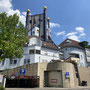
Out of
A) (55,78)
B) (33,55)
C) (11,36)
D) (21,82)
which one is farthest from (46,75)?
(11,36)

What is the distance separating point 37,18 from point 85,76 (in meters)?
42.0

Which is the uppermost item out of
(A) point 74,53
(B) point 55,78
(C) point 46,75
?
(A) point 74,53

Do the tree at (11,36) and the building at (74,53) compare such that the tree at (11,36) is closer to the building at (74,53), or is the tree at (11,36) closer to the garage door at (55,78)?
the garage door at (55,78)

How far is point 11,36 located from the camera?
62.2ft

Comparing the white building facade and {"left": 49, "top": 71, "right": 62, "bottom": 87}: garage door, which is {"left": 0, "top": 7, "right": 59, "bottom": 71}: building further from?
{"left": 49, "top": 71, "right": 62, "bottom": 87}: garage door

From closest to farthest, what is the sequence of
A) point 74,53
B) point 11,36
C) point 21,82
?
point 11,36 < point 21,82 < point 74,53

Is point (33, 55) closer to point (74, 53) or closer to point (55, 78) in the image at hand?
point (55, 78)

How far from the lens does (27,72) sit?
27266 millimetres

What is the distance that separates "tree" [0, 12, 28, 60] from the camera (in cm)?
1767

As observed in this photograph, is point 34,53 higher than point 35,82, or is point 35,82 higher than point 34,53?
point 34,53

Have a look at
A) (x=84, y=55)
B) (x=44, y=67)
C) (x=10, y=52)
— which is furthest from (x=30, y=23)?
(x=10, y=52)

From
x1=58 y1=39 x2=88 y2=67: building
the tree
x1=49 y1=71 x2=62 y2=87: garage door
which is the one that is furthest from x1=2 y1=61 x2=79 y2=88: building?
x1=58 y1=39 x2=88 y2=67: building

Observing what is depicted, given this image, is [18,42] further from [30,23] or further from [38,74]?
[30,23]

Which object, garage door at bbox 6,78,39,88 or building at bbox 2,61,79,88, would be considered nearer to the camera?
building at bbox 2,61,79,88
